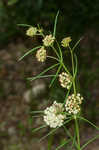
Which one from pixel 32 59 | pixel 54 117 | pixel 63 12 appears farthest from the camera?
pixel 32 59

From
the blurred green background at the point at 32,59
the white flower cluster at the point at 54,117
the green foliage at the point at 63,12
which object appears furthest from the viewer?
the green foliage at the point at 63,12

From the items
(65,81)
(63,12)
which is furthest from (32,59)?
(65,81)

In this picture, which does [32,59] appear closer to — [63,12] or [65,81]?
[63,12]

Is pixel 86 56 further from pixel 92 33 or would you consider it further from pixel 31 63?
pixel 31 63

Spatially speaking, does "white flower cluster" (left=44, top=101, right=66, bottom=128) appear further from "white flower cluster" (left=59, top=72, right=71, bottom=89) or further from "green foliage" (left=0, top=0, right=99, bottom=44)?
"green foliage" (left=0, top=0, right=99, bottom=44)

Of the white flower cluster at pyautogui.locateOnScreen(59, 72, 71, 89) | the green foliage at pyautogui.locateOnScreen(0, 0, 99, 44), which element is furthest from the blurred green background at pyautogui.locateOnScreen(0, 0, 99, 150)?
the white flower cluster at pyautogui.locateOnScreen(59, 72, 71, 89)

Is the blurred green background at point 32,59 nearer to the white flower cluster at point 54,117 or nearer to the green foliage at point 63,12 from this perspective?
the green foliage at point 63,12

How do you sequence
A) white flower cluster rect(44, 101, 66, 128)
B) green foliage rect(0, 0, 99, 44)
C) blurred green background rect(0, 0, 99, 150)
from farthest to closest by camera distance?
green foliage rect(0, 0, 99, 44), blurred green background rect(0, 0, 99, 150), white flower cluster rect(44, 101, 66, 128)

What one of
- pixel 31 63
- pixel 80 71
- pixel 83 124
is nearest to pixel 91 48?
pixel 80 71

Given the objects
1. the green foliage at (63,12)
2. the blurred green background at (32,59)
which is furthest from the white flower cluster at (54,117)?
the green foliage at (63,12)
